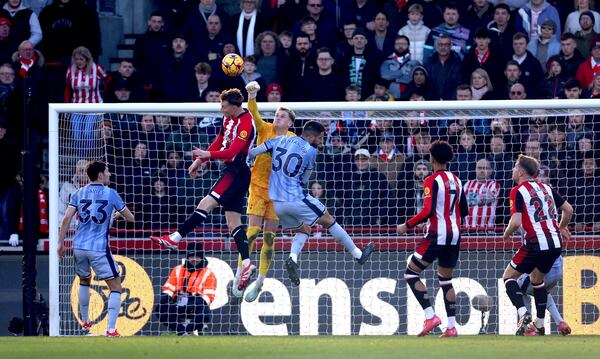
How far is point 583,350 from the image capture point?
10.8 metres

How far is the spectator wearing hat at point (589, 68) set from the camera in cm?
1683

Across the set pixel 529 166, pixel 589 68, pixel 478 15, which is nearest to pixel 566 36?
pixel 589 68

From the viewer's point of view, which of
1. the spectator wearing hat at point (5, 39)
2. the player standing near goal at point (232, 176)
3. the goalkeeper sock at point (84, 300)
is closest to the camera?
the player standing near goal at point (232, 176)

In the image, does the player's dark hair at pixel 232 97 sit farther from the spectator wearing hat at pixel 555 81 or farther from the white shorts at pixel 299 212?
the spectator wearing hat at pixel 555 81

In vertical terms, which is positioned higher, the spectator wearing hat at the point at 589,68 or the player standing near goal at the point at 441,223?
the spectator wearing hat at the point at 589,68

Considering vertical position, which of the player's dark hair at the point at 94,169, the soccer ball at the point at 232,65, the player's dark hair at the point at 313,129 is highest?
the soccer ball at the point at 232,65

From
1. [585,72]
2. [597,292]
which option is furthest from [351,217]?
[585,72]

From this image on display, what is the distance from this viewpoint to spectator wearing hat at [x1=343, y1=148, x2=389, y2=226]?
599 inches

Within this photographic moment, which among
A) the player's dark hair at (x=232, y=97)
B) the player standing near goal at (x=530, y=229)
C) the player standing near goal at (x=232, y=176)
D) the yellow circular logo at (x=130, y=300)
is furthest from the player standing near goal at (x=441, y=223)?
the yellow circular logo at (x=130, y=300)

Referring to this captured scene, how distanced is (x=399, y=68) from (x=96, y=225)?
5.28m

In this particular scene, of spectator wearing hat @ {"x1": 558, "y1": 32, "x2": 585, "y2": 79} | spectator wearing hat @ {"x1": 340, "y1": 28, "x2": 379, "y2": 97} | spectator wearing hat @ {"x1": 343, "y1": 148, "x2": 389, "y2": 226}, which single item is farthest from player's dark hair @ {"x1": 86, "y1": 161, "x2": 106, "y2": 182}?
spectator wearing hat @ {"x1": 558, "y1": 32, "x2": 585, "y2": 79}

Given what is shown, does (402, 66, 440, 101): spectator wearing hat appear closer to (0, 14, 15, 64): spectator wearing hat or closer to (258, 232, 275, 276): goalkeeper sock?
(258, 232, 275, 276): goalkeeper sock

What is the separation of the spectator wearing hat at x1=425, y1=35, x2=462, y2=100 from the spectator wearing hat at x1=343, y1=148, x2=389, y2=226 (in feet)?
7.09

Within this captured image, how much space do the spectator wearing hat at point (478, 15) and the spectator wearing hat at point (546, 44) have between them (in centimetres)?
69
